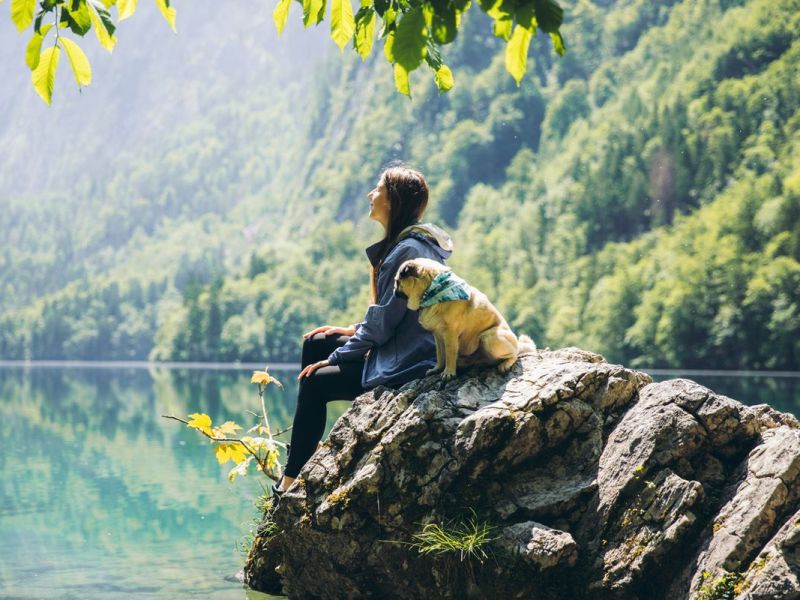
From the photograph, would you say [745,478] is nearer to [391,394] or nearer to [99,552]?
[391,394]

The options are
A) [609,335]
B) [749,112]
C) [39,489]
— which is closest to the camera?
[39,489]

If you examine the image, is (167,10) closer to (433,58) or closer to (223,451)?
(433,58)

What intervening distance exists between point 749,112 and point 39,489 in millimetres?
104373

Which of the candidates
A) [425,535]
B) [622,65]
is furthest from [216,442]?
[622,65]

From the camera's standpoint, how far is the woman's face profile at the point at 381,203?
26.2 feet

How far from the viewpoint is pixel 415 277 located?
288 inches

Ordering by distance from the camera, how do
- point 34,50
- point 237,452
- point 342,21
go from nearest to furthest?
point 34,50, point 342,21, point 237,452

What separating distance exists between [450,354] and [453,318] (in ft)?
0.88

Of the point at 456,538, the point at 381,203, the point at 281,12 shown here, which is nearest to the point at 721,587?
the point at 456,538

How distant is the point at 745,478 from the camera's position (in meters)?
6.59

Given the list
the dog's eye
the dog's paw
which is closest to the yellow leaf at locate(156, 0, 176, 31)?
the dog's eye

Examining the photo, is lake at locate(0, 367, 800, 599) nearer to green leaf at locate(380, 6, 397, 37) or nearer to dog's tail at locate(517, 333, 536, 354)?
dog's tail at locate(517, 333, 536, 354)

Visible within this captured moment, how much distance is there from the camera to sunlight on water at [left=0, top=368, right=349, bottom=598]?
30.2 feet

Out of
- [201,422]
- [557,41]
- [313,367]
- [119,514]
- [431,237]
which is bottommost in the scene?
[119,514]
